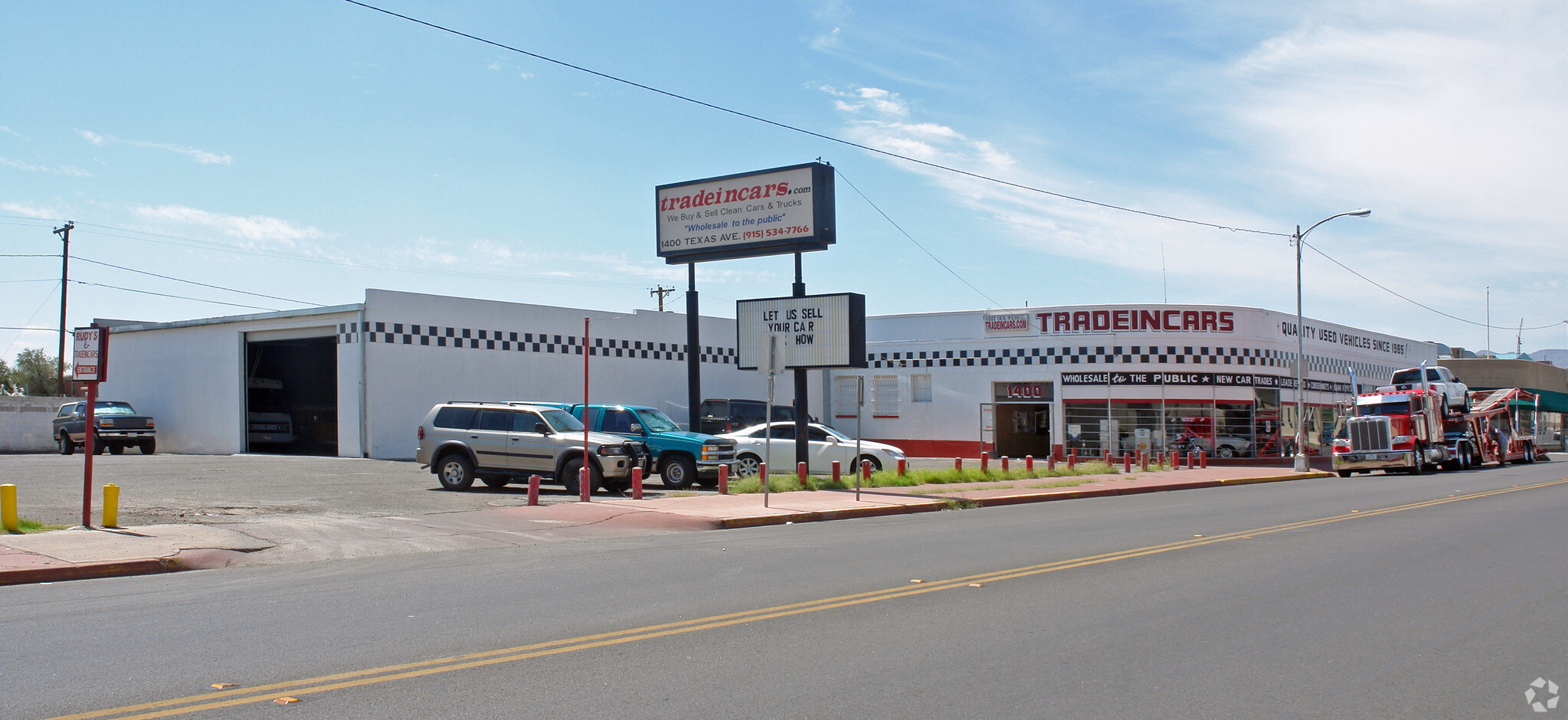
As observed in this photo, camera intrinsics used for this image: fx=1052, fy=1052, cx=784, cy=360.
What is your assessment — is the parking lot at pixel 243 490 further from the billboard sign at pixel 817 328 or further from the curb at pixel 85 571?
the billboard sign at pixel 817 328

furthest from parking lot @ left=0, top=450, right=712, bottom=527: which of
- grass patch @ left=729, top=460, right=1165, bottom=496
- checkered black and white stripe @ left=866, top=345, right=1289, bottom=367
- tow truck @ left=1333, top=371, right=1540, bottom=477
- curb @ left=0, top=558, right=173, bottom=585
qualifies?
tow truck @ left=1333, top=371, right=1540, bottom=477

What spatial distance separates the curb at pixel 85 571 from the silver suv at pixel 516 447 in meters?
8.96

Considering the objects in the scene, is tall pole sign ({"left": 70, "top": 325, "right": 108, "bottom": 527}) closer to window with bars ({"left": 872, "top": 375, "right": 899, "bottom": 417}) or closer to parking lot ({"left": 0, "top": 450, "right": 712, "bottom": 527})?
parking lot ({"left": 0, "top": 450, "right": 712, "bottom": 527})

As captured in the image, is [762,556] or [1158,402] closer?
[762,556]

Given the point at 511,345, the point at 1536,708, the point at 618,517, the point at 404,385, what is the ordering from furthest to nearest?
the point at 511,345 < the point at 404,385 < the point at 618,517 < the point at 1536,708

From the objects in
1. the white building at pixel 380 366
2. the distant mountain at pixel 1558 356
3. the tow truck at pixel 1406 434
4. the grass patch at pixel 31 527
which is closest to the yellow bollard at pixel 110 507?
the grass patch at pixel 31 527

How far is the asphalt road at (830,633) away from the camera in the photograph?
5566mm

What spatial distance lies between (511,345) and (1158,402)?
23.3m

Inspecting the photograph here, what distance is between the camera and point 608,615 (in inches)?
307

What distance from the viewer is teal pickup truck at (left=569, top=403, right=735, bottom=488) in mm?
21234

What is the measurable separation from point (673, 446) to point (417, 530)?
25.5 feet

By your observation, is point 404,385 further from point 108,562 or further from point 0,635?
point 0,635

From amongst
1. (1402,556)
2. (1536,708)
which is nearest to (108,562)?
(1536,708)

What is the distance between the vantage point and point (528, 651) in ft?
21.7
